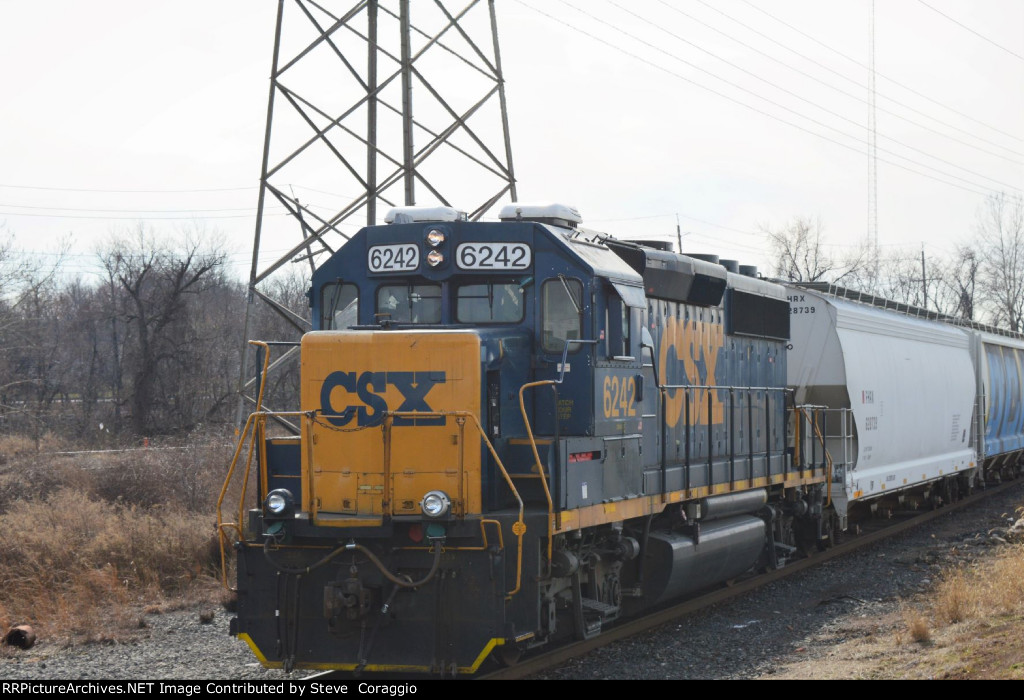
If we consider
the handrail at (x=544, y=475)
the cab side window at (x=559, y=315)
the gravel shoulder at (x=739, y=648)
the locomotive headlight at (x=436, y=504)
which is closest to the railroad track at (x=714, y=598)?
the gravel shoulder at (x=739, y=648)

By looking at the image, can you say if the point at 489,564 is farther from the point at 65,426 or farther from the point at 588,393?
the point at 65,426

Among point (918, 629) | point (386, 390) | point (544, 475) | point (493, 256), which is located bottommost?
point (918, 629)

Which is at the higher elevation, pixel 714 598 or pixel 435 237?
pixel 435 237

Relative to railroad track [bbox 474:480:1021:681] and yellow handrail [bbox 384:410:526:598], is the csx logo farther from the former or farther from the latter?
railroad track [bbox 474:480:1021:681]

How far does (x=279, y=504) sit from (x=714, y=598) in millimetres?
5622

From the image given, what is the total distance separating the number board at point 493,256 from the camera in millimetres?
8562

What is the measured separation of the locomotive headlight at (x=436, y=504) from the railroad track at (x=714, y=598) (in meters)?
1.36

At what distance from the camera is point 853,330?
16.4 m

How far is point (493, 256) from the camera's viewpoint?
857 centimetres

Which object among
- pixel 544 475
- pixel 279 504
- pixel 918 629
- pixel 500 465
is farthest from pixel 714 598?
pixel 279 504

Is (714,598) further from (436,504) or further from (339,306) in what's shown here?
(339,306)

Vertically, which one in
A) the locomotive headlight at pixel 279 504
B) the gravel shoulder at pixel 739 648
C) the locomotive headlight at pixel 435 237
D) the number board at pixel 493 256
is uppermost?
the locomotive headlight at pixel 435 237

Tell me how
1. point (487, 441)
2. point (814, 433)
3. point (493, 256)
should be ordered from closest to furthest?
point (487, 441) → point (493, 256) → point (814, 433)

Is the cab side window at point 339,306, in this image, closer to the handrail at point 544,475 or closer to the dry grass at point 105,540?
the handrail at point 544,475
